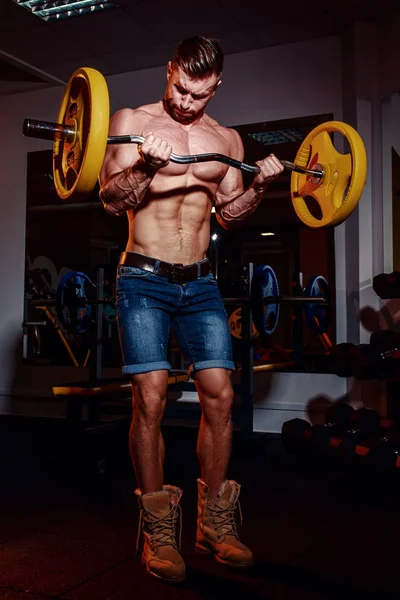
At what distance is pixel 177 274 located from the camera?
1812 mm

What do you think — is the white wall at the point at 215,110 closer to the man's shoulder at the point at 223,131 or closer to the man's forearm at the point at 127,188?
the man's shoulder at the point at 223,131

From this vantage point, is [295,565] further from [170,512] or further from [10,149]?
[10,149]

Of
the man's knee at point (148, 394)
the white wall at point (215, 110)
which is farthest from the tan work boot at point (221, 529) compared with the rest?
the white wall at point (215, 110)

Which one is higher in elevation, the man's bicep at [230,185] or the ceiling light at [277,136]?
the ceiling light at [277,136]

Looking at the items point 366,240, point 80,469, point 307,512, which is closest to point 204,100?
point 307,512

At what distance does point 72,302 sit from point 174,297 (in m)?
2.17

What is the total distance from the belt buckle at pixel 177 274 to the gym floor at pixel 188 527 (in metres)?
0.81

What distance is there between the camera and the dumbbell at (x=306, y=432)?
2.78 meters

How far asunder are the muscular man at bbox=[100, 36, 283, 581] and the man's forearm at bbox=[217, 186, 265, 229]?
0.06 m

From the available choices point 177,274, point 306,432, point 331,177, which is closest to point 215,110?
point 331,177

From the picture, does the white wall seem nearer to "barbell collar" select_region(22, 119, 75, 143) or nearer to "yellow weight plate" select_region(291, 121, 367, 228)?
"yellow weight plate" select_region(291, 121, 367, 228)

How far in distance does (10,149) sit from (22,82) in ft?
1.87

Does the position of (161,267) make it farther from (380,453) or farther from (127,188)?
(380,453)

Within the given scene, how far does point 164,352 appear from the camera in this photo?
1.80 metres
